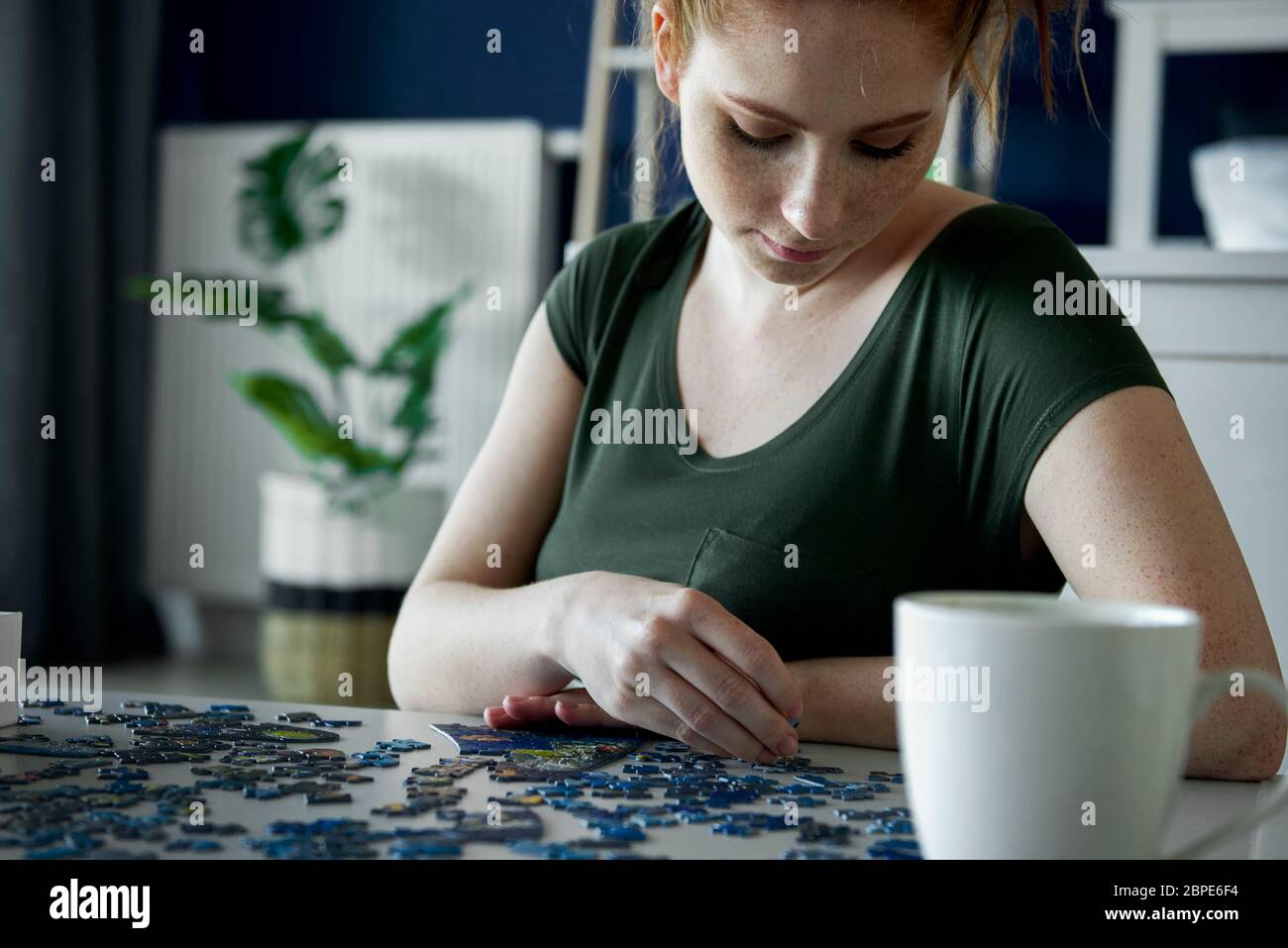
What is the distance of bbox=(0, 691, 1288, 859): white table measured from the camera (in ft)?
1.94

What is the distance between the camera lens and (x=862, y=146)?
3.06 ft

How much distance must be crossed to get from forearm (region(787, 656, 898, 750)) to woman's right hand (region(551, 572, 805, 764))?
7cm

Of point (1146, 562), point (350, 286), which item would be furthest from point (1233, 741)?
point (350, 286)

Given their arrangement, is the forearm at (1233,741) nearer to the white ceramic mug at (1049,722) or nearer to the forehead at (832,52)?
the white ceramic mug at (1049,722)

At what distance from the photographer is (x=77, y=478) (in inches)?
152

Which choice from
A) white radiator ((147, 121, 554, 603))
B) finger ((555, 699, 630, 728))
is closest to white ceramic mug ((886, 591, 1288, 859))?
finger ((555, 699, 630, 728))

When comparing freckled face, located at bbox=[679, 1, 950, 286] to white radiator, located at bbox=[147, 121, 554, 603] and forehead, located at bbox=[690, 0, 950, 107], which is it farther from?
white radiator, located at bbox=[147, 121, 554, 603]

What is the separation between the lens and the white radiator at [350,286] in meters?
3.76

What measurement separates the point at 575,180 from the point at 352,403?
2.88 ft

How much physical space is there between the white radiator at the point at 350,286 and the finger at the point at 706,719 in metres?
3.00

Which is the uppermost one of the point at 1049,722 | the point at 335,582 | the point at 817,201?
the point at 817,201

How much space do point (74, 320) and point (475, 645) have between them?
3.21 meters

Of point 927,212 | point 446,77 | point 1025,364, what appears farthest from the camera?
point 446,77

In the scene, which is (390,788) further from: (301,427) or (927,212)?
(301,427)
